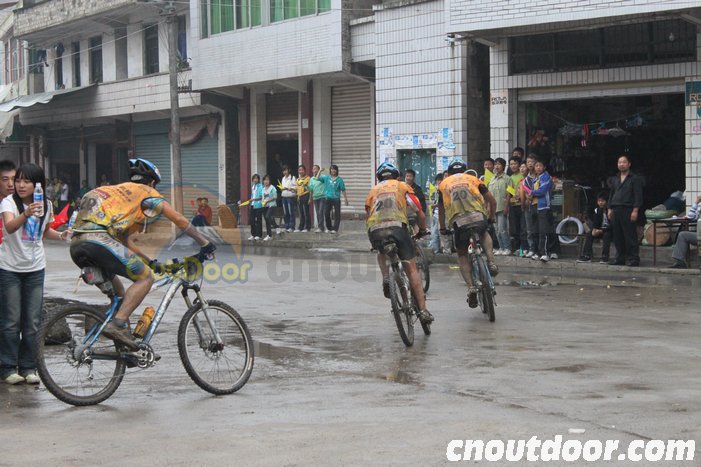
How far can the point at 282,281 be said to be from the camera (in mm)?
16438

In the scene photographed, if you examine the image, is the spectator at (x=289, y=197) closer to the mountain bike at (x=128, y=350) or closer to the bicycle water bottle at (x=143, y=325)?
the mountain bike at (x=128, y=350)

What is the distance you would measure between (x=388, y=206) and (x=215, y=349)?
3.23 metres

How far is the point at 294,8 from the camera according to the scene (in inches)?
1081

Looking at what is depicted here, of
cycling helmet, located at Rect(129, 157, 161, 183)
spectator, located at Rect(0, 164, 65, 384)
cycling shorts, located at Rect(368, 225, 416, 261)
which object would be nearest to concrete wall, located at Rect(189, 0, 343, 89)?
cycling shorts, located at Rect(368, 225, 416, 261)

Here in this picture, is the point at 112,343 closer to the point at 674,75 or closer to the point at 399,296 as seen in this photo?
the point at 399,296

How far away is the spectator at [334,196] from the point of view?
25562 millimetres

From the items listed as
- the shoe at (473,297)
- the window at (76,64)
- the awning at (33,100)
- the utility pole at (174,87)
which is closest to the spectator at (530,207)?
the shoe at (473,297)

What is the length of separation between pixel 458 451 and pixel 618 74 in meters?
15.5

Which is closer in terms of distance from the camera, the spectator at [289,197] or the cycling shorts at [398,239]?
the cycling shorts at [398,239]

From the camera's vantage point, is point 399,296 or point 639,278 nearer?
point 399,296

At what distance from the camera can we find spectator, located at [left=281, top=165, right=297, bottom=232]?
88.1ft

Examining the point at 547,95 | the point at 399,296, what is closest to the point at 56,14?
the point at 547,95

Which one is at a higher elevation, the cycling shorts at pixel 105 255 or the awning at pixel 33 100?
the awning at pixel 33 100

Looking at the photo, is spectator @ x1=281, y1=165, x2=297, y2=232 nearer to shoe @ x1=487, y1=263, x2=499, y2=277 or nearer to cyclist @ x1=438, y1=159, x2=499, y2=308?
cyclist @ x1=438, y1=159, x2=499, y2=308
